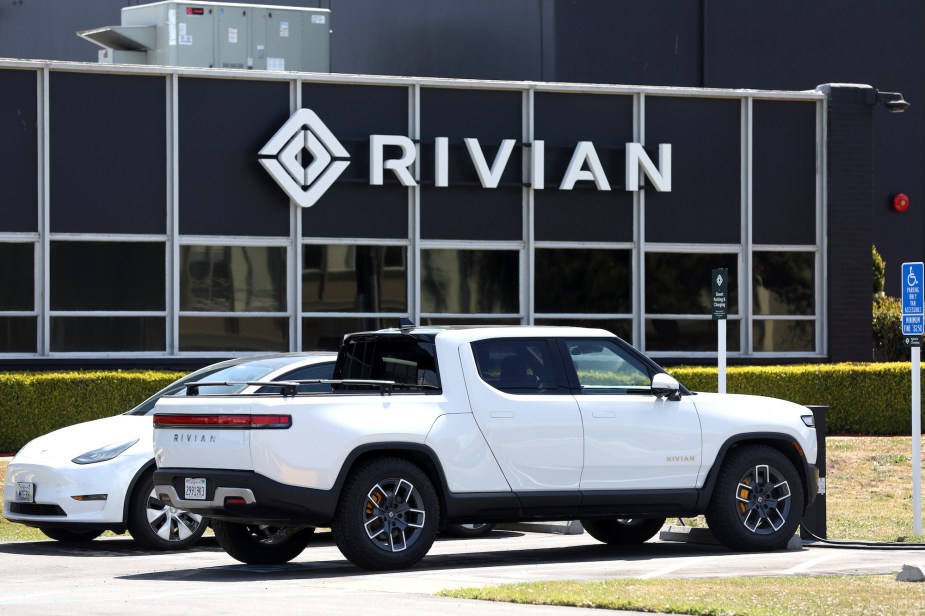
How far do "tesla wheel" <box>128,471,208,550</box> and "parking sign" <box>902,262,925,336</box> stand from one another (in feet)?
21.1

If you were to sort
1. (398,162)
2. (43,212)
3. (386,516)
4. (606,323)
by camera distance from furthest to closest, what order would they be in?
1. (606,323)
2. (398,162)
3. (43,212)
4. (386,516)

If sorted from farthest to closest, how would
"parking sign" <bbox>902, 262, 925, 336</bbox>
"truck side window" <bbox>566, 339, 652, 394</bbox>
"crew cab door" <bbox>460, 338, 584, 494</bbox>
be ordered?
"parking sign" <bbox>902, 262, 925, 336</bbox> < "truck side window" <bbox>566, 339, 652, 394</bbox> < "crew cab door" <bbox>460, 338, 584, 494</bbox>

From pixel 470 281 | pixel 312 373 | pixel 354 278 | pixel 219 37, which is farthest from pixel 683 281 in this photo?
pixel 312 373

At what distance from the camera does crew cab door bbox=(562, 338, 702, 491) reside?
12.1 meters

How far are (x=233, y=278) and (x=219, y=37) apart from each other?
3894 mm

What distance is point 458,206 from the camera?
23.3 m

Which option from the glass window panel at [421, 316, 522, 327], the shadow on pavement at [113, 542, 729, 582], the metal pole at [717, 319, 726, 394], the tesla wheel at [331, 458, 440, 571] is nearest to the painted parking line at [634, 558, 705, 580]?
the shadow on pavement at [113, 542, 729, 582]

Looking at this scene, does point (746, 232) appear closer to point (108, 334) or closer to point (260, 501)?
point (108, 334)

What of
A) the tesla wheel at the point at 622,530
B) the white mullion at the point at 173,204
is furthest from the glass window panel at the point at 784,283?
the tesla wheel at the point at 622,530

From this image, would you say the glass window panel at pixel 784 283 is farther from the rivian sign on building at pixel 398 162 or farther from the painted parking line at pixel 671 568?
the painted parking line at pixel 671 568

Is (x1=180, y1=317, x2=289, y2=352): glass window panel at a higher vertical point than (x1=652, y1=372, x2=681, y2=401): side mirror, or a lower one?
higher

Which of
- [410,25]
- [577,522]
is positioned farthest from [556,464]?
[410,25]

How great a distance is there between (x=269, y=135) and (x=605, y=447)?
11613mm

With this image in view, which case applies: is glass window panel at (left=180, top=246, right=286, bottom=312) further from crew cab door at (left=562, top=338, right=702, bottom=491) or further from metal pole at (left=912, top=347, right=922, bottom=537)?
crew cab door at (left=562, top=338, right=702, bottom=491)
